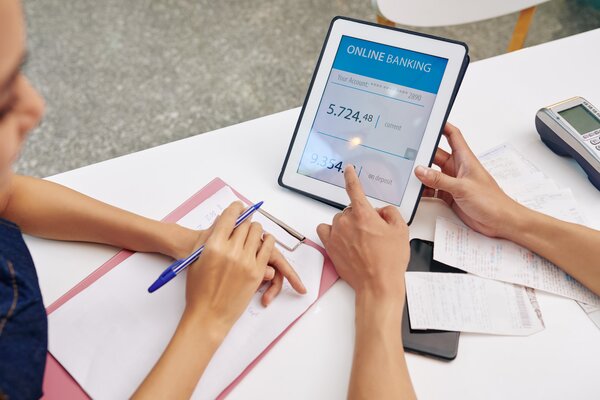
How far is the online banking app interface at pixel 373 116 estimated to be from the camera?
838mm

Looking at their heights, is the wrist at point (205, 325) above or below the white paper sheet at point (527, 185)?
below

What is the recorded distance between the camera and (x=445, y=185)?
32.5 inches

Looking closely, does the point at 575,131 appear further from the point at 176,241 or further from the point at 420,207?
the point at 176,241

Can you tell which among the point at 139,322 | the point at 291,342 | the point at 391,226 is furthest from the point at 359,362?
the point at 139,322

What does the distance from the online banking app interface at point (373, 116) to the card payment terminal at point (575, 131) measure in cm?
28

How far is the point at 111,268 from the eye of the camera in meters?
0.79

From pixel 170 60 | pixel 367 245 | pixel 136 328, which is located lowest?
pixel 170 60

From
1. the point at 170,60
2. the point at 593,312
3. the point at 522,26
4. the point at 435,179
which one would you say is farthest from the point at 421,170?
the point at 170,60

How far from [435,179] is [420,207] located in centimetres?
9

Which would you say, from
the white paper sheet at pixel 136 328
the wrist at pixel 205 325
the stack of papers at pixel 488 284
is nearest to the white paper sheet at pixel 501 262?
the stack of papers at pixel 488 284

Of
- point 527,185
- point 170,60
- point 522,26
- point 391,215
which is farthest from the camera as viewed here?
point 170,60

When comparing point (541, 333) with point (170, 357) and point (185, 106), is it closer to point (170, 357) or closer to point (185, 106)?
point (170, 357)

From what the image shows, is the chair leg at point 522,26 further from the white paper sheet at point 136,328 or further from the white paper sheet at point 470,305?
the white paper sheet at point 136,328

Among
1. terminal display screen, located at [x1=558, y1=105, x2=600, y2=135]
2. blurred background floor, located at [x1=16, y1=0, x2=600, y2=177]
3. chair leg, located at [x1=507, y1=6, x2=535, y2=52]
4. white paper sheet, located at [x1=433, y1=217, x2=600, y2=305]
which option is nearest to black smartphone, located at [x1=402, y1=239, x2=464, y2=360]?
white paper sheet, located at [x1=433, y1=217, x2=600, y2=305]
